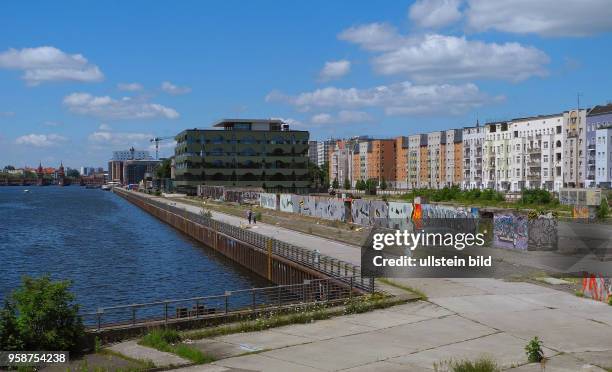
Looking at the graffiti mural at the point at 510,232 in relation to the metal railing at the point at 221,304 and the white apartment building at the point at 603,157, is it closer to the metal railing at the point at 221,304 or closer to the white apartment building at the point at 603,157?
the metal railing at the point at 221,304

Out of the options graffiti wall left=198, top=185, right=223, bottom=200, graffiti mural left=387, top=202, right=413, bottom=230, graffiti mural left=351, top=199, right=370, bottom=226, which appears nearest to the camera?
graffiti mural left=387, top=202, right=413, bottom=230

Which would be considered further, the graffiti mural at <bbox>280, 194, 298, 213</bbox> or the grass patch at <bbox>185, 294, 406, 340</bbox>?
the graffiti mural at <bbox>280, 194, 298, 213</bbox>

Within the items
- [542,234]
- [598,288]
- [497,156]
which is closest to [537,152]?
[497,156]

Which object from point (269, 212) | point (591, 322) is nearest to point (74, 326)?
point (591, 322)

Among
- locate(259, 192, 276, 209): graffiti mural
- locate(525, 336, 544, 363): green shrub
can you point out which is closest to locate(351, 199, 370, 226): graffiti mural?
locate(259, 192, 276, 209): graffiti mural

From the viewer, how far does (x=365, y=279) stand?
103 ft

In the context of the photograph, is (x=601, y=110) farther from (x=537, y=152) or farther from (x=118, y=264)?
(x=118, y=264)

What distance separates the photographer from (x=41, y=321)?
1941cm

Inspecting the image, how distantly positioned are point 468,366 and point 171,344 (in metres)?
9.39

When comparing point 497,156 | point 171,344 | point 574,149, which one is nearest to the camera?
point 171,344

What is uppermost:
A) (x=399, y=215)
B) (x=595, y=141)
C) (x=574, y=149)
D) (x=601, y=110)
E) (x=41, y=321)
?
(x=601, y=110)

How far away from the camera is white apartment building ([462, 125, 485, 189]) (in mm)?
181000

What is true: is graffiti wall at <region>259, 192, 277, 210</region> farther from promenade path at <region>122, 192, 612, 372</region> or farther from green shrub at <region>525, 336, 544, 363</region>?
green shrub at <region>525, 336, 544, 363</region>

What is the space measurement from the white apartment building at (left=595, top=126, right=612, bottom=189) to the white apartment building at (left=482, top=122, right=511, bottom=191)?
38377mm
